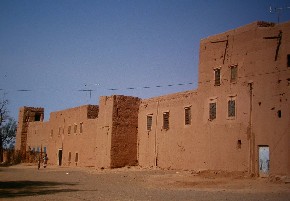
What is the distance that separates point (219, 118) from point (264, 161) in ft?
15.2

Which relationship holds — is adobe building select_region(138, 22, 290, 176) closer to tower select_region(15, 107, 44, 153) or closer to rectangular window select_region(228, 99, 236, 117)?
rectangular window select_region(228, 99, 236, 117)

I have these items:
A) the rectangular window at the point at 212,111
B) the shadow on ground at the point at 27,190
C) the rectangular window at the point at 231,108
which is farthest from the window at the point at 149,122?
the shadow on ground at the point at 27,190

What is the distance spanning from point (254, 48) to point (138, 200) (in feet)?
48.1

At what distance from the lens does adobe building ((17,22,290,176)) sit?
879 inches

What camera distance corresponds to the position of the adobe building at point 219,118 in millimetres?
22328

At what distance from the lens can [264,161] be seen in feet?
74.6

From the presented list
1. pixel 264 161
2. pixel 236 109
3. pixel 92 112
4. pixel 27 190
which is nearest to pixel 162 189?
pixel 27 190

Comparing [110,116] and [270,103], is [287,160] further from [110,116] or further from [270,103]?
[110,116]

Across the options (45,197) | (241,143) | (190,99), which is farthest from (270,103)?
(45,197)

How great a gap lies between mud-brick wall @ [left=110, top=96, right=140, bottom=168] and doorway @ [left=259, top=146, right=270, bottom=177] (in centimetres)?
1438

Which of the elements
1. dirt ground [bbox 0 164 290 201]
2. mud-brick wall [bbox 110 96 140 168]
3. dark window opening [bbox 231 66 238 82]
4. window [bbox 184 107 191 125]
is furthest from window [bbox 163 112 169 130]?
dark window opening [bbox 231 66 238 82]

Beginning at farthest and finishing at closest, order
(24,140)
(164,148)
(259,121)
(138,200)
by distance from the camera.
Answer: (24,140)
(164,148)
(259,121)
(138,200)

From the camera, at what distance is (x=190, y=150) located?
92.8ft

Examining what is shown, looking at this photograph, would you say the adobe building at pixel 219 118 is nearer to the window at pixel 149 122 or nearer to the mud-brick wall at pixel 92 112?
the window at pixel 149 122
